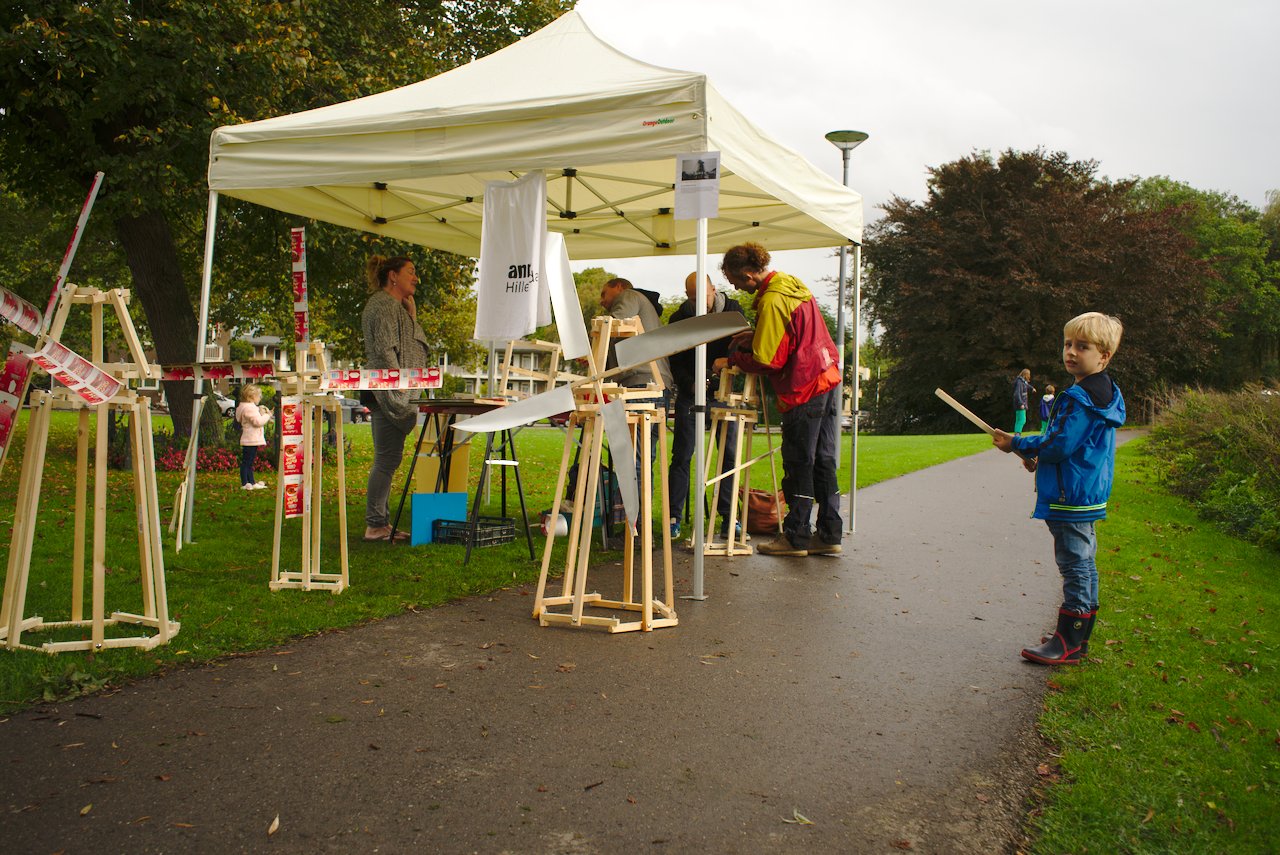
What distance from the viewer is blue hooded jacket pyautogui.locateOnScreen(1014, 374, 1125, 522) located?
471 cm

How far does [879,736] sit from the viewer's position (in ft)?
12.7

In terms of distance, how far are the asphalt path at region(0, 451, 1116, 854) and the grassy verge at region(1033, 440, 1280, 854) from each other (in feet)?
0.63

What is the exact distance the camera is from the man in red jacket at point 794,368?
7.10 m

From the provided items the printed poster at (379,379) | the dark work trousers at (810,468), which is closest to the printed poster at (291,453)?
the printed poster at (379,379)

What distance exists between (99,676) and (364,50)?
12.4m

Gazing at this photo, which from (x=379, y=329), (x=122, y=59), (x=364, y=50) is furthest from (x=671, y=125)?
(x=364, y=50)

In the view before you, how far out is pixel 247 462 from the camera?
484 inches

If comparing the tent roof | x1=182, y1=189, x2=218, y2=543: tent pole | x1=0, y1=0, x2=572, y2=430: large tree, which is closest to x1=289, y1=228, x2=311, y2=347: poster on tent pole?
the tent roof

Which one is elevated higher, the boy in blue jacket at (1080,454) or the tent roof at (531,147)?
the tent roof at (531,147)

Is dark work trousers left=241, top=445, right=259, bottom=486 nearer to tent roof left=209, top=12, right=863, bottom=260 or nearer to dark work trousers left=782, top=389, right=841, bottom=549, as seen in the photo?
tent roof left=209, top=12, right=863, bottom=260

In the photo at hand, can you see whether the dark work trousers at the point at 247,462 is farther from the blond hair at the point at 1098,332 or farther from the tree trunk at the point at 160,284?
the blond hair at the point at 1098,332

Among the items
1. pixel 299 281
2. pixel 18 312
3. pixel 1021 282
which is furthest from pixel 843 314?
pixel 1021 282

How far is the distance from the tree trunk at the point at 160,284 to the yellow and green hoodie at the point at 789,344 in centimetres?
1028

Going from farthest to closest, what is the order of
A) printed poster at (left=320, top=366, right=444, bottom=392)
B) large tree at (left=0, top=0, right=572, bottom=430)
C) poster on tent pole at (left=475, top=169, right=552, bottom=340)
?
large tree at (left=0, top=0, right=572, bottom=430) → poster on tent pole at (left=475, top=169, right=552, bottom=340) → printed poster at (left=320, top=366, right=444, bottom=392)
